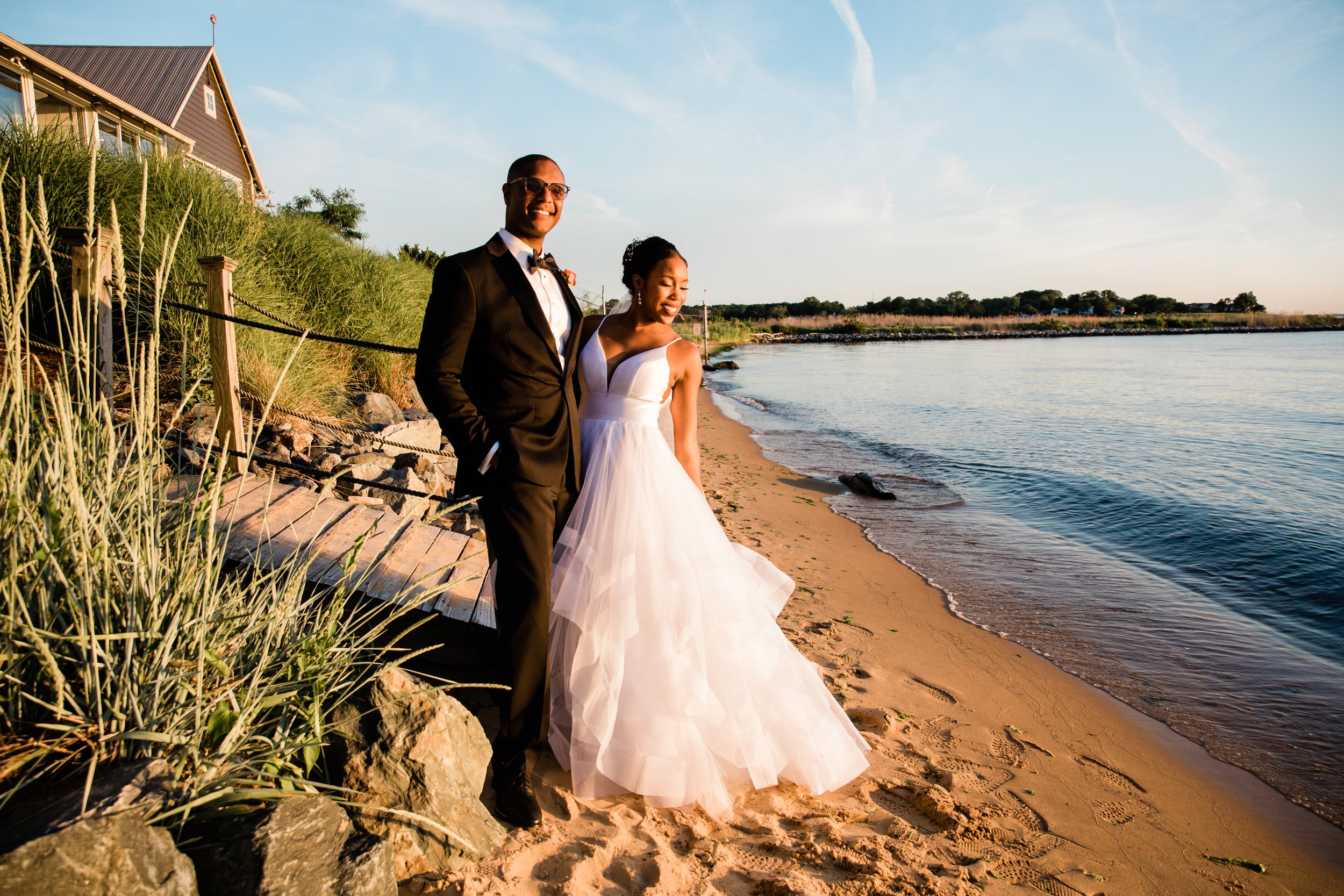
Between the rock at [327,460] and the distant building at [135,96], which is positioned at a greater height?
the distant building at [135,96]

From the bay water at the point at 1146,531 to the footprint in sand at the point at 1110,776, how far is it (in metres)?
0.79

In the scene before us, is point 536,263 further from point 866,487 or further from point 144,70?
point 144,70

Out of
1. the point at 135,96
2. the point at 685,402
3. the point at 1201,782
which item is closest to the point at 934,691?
the point at 1201,782

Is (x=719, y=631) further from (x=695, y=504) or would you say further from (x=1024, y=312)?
(x=1024, y=312)

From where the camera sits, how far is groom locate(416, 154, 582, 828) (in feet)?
8.54

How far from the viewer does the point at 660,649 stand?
2.80 metres

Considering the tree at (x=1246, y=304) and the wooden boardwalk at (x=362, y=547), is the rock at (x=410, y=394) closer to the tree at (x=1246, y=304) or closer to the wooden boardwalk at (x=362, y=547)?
the wooden boardwalk at (x=362, y=547)

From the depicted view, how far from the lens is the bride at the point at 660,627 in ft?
8.93

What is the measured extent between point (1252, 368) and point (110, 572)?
42.1 metres

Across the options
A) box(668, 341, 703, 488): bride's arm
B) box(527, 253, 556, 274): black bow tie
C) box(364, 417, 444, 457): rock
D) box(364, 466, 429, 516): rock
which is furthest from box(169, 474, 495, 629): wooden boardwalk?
box(364, 417, 444, 457): rock

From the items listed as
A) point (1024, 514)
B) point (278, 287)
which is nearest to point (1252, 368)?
point (1024, 514)

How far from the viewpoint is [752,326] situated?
76.6m

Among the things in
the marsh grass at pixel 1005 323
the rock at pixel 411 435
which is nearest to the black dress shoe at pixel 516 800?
the rock at pixel 411 435

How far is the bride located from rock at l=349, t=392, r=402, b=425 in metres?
6.52
